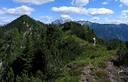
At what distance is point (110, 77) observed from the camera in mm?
64688

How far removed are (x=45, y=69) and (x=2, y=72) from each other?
16.6 metres

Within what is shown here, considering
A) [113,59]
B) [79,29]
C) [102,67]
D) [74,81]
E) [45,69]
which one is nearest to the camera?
[74,81]

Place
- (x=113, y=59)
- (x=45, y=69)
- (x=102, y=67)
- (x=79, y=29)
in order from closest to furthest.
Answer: (x=45, y=69)
(x=102, y=67)
(x=113, y=59)
(x=79, y=29)

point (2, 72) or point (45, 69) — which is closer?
point (45, 69)

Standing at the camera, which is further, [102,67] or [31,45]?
[31,45]

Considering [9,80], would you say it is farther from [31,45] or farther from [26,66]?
[31,45]

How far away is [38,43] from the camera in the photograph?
74.1m

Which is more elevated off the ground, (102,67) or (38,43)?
(38,43)

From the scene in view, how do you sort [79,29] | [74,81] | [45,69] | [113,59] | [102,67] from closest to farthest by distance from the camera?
[74,81], [45,69], [102,67], [113,59], [79,29]

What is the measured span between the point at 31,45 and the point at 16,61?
5.17 metres

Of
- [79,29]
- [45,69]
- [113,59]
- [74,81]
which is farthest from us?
[79,29]

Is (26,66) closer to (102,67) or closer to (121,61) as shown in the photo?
(102,67)

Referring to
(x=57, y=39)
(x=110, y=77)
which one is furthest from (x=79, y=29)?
(x=110, y=77)

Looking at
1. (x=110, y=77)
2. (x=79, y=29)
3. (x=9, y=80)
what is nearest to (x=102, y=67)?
(x=110, y=77)
